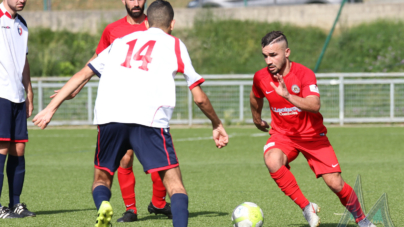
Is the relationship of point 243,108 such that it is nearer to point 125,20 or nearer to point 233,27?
point 233,27

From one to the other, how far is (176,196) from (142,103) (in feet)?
2.03

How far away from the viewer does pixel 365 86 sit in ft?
54.1

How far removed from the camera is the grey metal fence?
16469 millimetres

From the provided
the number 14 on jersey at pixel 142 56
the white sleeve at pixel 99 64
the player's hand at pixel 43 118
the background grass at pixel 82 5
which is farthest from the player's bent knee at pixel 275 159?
the background grass at pixel 82 5

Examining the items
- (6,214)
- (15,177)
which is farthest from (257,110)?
(6,214)

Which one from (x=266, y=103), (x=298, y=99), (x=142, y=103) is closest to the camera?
(x=142, y=103)

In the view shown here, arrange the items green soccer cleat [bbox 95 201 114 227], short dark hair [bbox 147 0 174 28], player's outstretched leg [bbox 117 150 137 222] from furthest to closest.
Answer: player's outstretched leg [bbox 117 150 137 222] → short dark hair [bbox 147 0 174 28] → green soccer cleat [bbox 95 201 114 227]

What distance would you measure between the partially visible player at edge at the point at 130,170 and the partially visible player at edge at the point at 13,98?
2.37ft

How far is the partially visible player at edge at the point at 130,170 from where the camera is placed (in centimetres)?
511

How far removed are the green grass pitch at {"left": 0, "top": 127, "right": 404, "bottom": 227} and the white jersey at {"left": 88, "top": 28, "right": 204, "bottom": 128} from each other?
156cm

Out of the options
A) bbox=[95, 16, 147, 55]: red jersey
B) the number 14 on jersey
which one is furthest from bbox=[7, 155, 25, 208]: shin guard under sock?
the number 14 on jersey

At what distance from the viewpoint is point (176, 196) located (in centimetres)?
357

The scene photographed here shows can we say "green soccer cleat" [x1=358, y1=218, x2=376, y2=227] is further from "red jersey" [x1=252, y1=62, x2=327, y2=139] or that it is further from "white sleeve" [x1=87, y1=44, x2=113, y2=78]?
"white sleeve" [x1=87, y1=44, x2=113, y2=78]

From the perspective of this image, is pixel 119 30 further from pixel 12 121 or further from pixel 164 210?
pixel 164 210
